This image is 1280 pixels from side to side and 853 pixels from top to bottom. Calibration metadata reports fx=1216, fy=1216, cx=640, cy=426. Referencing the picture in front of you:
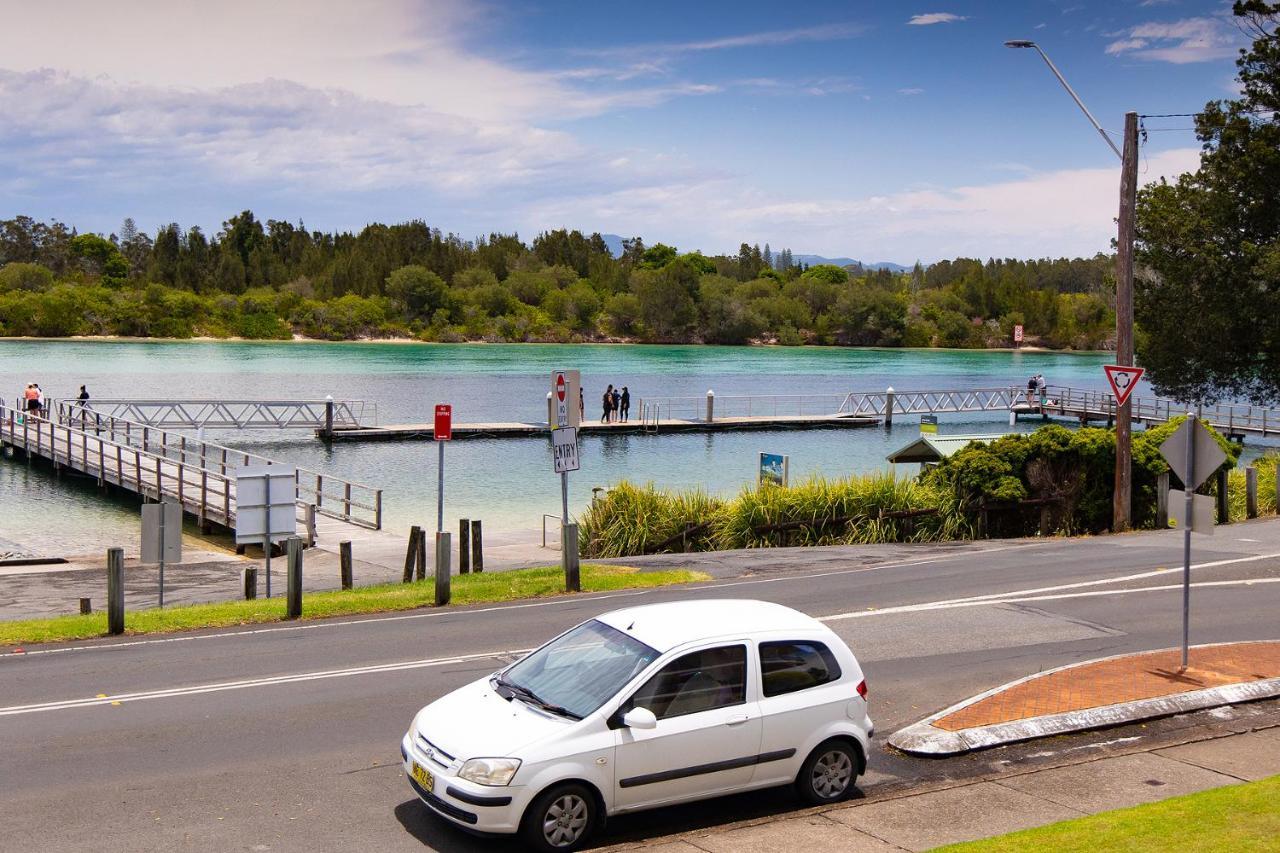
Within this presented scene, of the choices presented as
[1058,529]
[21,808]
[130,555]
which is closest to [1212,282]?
[1058,529]

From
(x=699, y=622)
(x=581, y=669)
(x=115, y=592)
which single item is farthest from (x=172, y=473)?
(x=699, y=622)

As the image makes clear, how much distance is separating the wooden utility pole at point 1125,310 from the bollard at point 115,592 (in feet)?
60.2

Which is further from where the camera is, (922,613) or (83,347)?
(83,347)

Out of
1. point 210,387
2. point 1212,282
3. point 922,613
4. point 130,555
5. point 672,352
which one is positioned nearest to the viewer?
point 922,613

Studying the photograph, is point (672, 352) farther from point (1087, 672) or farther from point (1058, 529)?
point (1087, 672)

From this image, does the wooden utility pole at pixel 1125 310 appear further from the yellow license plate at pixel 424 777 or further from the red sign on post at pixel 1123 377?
the yellow license plate at pixel 424 777

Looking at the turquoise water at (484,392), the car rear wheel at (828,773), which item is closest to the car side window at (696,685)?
the car rear wheel at (828,773)

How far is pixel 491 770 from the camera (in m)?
8.14

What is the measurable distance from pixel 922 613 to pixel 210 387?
74891 millimetres

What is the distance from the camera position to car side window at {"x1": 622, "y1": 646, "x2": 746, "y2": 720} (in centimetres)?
870

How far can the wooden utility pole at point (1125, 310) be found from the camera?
24.5 meters

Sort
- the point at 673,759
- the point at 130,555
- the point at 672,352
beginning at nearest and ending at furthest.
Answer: the point at 673,759
the point at 130,555
the point at 672,352

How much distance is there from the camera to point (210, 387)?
8350 cm

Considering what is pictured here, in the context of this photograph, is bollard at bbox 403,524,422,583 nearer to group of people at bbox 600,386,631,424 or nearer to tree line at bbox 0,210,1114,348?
group of people at bbox 600,386,631,424
